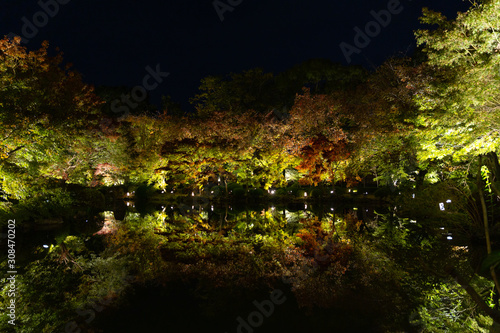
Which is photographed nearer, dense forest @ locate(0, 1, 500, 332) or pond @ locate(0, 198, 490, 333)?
pond @ locate(0, 198, 490, 333)

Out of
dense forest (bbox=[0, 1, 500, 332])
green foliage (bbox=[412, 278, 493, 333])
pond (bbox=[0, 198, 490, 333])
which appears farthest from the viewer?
dense forest (bbox=[0, 1, 500, 332])

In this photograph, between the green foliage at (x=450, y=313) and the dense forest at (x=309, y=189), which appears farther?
the dense forest at (x=309, y=189)

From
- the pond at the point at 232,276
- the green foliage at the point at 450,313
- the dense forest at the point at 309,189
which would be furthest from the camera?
the dense forest at the point at 309,189

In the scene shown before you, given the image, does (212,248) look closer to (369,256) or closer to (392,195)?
(369,256)

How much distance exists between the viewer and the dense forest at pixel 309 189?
19.7 feet

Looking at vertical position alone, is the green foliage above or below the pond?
below

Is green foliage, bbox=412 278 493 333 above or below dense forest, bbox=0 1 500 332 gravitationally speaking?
below

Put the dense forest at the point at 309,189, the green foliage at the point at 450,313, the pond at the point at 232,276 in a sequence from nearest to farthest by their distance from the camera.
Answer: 1. the green foliage at the point at 450,313
2. the pond at the point at 232,276
3. the dense forest at the point at 309,189

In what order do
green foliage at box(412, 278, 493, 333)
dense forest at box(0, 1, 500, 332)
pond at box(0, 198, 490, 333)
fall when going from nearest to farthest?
green foliage at box(412, 278, 493, 333) → pond at box(0, 198, 490, 333) → dense forest at box(0, 1, 500, 332)

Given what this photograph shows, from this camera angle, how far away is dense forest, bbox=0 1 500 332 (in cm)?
600

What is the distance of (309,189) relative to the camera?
20.7 metres

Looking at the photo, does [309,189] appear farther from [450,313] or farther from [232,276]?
[450,313]

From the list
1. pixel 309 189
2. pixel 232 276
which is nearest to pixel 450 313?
pixel 232 276

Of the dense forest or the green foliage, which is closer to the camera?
the green foliage
